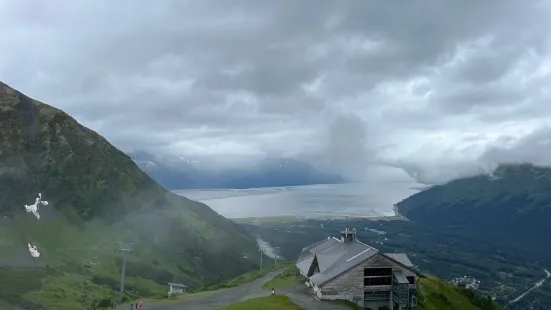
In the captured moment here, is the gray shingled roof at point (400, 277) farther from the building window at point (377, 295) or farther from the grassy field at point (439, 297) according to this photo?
the grassy field at point (439, 297)

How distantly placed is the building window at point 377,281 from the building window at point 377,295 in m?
1.72

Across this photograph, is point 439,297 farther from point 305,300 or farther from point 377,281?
point 305,300

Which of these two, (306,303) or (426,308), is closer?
(306,303)

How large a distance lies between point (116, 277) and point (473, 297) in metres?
136

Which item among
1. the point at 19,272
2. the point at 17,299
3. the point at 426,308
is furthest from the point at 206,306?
the point at 19,272

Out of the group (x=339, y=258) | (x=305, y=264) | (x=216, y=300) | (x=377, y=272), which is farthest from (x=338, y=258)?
(x=216, y=300)

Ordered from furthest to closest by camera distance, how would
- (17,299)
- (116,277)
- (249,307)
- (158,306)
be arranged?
(116,277)
(17,299)
(158,306)
(249,307)

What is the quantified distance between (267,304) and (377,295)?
23.9 metres

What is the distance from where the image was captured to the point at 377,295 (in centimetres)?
8525

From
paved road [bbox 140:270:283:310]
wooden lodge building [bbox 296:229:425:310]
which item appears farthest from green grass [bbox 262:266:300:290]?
wooden lodge building [bbox 296:229:425:310]

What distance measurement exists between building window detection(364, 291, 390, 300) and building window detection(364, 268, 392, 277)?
10.8 feet

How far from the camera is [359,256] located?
85312mm

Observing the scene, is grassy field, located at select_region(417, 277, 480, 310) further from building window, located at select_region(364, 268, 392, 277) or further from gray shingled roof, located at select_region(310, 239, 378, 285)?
gray shingled roof, located at select_region(310, 239, 378, 285)

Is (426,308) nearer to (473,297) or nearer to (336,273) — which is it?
(336,273)
